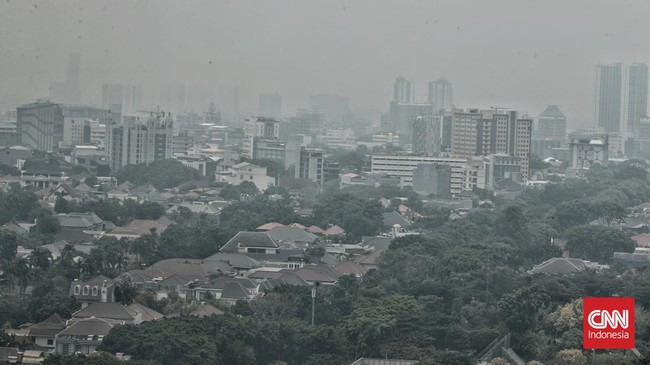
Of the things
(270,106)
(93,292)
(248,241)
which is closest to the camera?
(93,292)

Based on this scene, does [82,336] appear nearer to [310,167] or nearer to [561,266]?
[561,266]

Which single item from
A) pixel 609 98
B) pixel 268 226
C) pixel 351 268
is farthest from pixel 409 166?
pixel 609 98

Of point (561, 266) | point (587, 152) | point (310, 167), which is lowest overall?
point (561, 266)

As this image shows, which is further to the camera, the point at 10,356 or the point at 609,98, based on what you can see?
the point at 609,98

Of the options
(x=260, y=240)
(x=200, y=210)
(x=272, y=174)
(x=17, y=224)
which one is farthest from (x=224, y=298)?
(x=272, y=174)

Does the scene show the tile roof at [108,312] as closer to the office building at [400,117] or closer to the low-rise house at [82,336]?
the low-rise house at [82,336]

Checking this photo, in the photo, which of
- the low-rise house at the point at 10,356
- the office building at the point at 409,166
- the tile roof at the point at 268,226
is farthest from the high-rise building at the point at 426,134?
the low-rise house at the point at 10,356

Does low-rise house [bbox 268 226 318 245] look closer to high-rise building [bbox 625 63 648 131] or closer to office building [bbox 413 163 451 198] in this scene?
office building [bbox 413 163 451 198]
